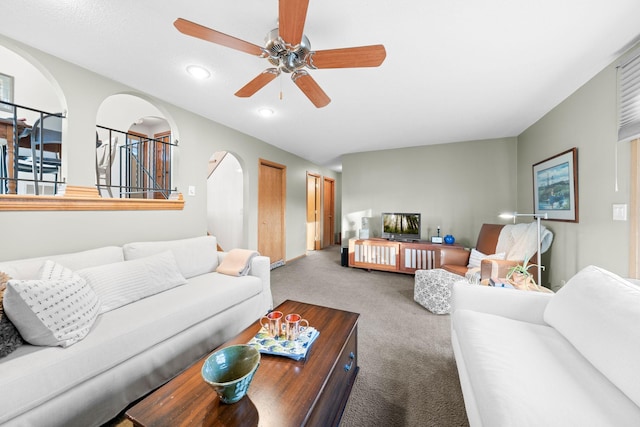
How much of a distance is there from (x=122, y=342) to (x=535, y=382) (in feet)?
6.66

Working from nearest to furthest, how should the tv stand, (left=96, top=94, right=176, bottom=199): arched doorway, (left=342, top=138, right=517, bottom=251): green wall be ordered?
(left=96, top=94, right=176, bottom=199): arched doorway → the tv stand → (left=342, top=138, right=517, bottom=251): green wall

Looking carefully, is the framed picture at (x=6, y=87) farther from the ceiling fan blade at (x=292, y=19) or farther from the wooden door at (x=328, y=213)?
the wooden door at (x=328, y=213)

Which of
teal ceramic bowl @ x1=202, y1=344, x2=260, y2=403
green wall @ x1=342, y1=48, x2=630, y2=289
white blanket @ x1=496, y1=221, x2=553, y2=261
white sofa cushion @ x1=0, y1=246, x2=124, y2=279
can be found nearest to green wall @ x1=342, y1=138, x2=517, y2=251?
green wall @ x1=342, y1=48, x2=630, y2=289

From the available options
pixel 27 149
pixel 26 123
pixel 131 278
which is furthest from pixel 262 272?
pixel 27 149

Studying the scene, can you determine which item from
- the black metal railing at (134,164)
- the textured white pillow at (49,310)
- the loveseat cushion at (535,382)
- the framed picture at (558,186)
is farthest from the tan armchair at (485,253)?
the black metal railing at (134,164)

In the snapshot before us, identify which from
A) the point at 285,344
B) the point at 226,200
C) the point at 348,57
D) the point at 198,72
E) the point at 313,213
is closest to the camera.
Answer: the point at 285,344

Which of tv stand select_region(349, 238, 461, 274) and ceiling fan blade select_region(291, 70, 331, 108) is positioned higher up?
ceiling fan blade select_region(291, 70, 331, 108)

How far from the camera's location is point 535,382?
0.92 metres

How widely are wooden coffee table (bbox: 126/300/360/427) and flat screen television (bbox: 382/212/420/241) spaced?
3.22 metres

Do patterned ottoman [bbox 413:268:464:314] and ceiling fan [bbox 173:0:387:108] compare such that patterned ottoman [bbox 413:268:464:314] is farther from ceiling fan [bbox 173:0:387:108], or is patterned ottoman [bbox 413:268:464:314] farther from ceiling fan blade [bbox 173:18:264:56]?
ceiling fan blade [bbox 173:18:264:56]

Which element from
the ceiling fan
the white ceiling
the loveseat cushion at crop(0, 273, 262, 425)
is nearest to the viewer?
the loveseat cushion at crop(0, 273, 262, 425)

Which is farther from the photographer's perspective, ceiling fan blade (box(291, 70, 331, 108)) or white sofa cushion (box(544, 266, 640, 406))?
ceiling fan blade (box(291, 70, 331, 108))

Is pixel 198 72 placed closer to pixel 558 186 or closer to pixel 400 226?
pixel 400 226

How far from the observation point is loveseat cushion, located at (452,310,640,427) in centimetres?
78
